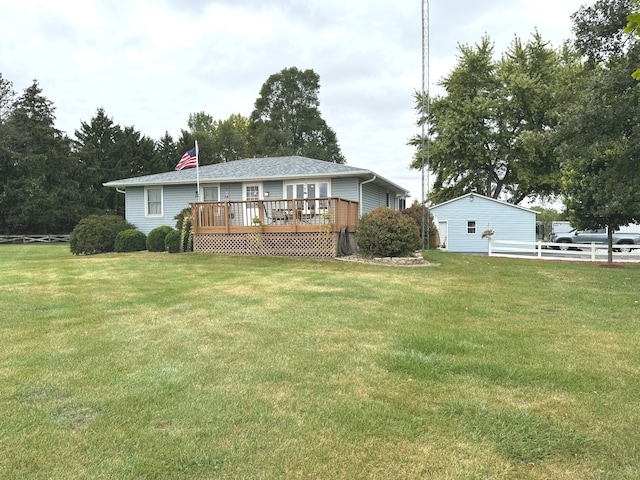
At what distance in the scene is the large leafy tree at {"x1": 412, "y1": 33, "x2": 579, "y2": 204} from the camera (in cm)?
2828

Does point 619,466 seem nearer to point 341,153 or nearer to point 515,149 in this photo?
point 515,149

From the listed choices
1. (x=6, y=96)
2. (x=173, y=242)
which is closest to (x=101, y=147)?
(x=6, y=96)

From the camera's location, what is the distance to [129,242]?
16.4 meters

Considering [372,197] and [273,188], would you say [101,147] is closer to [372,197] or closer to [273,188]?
[273,188]

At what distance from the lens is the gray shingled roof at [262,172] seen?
15969mm

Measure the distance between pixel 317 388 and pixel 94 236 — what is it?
15.5m

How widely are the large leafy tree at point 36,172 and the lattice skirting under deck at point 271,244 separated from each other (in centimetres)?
2212

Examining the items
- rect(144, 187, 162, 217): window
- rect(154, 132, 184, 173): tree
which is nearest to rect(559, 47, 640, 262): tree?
rect(144, 187, 162, 217): window

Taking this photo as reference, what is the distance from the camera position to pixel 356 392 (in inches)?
129

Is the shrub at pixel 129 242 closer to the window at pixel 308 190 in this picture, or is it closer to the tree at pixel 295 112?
the window at pixel 308 190

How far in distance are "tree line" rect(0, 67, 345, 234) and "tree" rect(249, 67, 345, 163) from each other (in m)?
0.10

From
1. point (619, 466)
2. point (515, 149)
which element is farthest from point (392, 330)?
point (515, 149)

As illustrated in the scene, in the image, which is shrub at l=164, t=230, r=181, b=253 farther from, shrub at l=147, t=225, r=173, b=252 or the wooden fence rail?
the wooden fence rail

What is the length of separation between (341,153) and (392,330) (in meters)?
43.3
